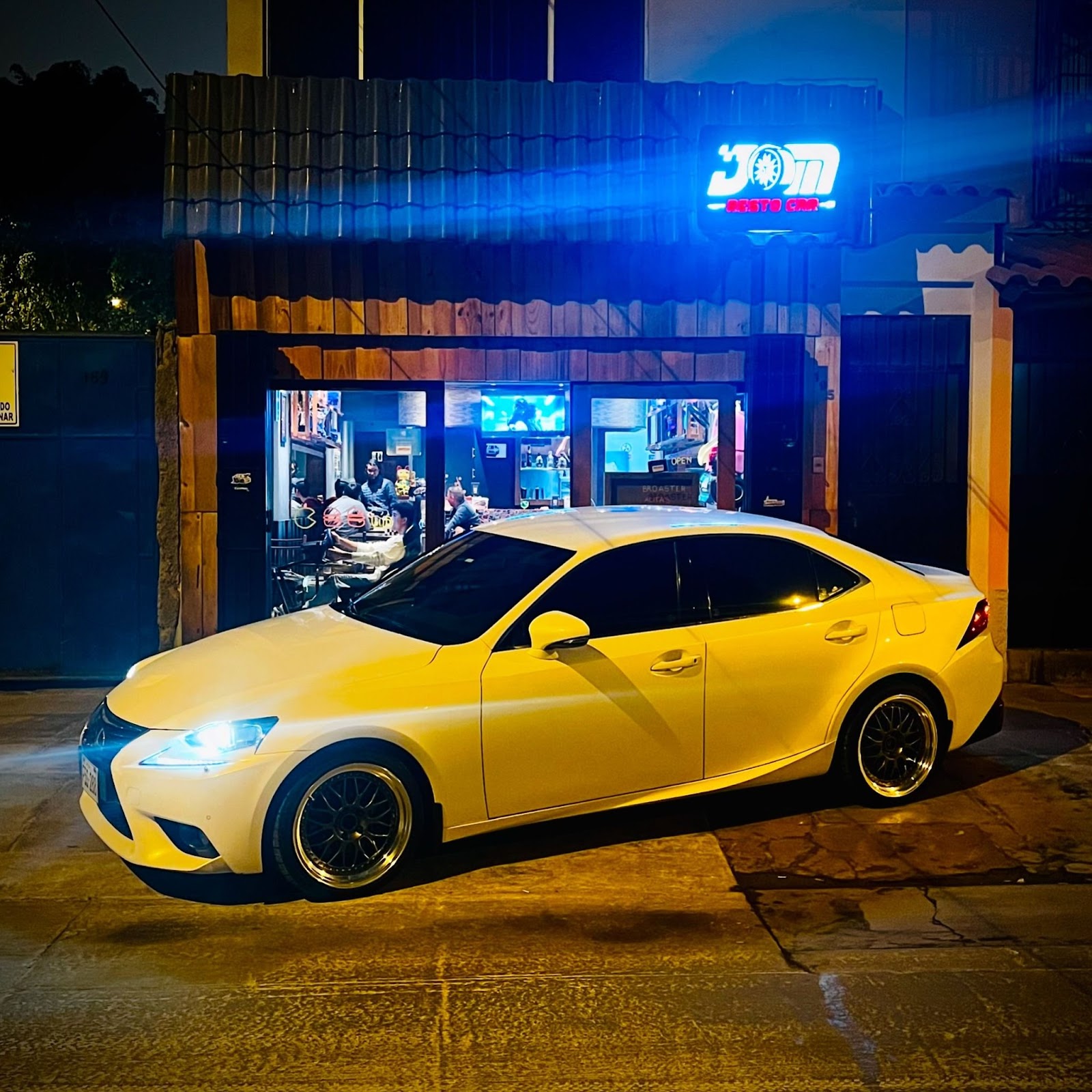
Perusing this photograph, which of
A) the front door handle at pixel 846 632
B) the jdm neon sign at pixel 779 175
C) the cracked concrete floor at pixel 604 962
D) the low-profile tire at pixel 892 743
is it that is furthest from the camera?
the jdm neon sign at pixel 779 175

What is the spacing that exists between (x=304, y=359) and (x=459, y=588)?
15.7 feet

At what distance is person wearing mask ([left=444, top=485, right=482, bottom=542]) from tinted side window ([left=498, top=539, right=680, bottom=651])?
4.75 m

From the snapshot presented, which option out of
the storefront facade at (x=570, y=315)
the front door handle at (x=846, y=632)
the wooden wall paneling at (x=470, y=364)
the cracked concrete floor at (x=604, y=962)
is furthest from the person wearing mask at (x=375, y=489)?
the front door handle at (x=846, y=632)

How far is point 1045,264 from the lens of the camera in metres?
10.6

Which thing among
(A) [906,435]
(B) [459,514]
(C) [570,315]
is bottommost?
(B) [459,514]

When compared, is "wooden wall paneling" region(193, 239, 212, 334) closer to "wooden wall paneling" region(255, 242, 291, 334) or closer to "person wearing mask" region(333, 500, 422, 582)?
"wooden wall paneling" region(255, 242, 291, 334)

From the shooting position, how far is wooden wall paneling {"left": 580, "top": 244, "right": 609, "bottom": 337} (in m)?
10.6

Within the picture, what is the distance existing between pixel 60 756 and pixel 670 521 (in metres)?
4.27

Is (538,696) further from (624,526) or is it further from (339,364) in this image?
(339,364)

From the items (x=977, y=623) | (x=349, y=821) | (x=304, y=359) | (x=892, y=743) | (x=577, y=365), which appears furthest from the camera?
(x=577, y=365)

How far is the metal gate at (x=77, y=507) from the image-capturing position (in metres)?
10.1

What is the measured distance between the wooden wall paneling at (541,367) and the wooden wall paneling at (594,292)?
34cm

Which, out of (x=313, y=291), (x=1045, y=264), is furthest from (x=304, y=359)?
(x=1045, y=264)

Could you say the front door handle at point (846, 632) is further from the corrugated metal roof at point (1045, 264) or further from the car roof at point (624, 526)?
the corrugated metal roof at point (1045, 264)
